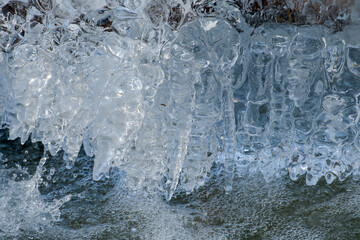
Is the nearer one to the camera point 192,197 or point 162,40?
point 162,40

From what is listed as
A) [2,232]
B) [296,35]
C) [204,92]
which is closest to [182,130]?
[204,92]

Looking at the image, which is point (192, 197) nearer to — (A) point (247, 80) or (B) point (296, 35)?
→ (A) point (247, 80)

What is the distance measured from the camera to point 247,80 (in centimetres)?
142

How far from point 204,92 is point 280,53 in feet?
0.90

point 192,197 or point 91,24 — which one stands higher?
point 91,24

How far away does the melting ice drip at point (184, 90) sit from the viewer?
1332mm

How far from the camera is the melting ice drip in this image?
133 centimetres

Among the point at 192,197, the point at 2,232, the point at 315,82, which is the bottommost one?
the point at 192,197

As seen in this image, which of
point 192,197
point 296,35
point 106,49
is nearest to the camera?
point 296,35

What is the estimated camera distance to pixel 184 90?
4.54 feet

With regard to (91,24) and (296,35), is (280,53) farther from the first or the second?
(91,24)

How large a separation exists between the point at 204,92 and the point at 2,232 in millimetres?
795

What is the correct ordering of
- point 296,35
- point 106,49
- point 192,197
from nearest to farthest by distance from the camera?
point 296,35 → point 106,49 → point 192,197

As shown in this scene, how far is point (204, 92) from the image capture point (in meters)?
1.39
